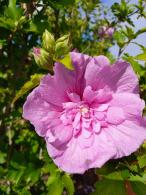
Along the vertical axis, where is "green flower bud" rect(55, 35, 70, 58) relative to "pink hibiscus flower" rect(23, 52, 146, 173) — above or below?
above

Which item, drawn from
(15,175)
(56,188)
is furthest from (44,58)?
(15,175)

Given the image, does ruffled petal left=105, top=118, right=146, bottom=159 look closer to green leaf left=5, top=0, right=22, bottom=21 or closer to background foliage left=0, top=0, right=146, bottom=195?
background foliage left=0, top=0, right=146, bottom=195

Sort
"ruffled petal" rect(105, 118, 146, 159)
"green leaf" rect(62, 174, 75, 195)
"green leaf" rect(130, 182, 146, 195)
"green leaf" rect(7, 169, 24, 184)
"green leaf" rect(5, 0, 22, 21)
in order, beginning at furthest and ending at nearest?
1. "green leaf" rect(7, 169, 24, 184)
2. "green leaf" rect(5, 0, 22, 21)
3. "green leaf" rect(62, 174, 75, 195)
4. "green leaf" rect(130, 182, 146, 195)
5. "ruffled petal" rect(105, 118, 146, 159)

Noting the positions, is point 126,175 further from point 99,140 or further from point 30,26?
point 30,26

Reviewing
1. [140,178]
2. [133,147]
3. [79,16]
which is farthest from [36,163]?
[79,16]

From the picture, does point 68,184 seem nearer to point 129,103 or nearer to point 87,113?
point 87,113

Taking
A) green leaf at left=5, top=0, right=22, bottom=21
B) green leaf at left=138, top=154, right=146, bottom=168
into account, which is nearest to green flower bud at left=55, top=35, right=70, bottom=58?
green leaf at left=138, top=154, right=146, bottom=168
